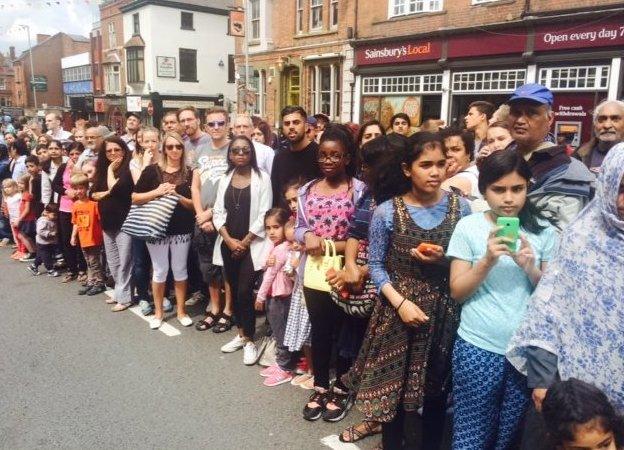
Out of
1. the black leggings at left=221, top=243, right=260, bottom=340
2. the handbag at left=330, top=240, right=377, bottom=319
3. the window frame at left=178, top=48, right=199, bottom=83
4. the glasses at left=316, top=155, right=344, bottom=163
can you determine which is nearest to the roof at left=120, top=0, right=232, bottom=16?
the window frame at left=178, top=48, right=199, bottom=83

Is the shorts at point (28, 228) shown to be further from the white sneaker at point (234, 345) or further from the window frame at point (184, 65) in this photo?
the window frame at point (184, 65)

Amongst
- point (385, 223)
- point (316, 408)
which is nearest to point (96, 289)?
point (316, 408)

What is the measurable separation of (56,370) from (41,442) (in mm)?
1037

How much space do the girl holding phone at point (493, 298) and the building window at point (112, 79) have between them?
125 ft

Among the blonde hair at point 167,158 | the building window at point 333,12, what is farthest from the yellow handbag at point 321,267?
the building window at point 333,12

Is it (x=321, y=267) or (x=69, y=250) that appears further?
(x=69, y=250)

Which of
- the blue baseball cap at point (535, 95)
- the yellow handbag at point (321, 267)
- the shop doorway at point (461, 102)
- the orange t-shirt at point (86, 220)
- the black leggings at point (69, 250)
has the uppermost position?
the shop doorway at point (461, 102)

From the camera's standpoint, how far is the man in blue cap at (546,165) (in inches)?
92.1

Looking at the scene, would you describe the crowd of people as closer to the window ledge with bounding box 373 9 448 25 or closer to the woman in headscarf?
the woman in headscarf

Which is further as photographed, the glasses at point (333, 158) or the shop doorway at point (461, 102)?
the shop doorway at point (461, 102)

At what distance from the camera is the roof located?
31672mm

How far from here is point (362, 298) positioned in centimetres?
301

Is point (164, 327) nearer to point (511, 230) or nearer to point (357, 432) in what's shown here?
point (357, 432)

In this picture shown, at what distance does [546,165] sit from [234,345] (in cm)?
309
